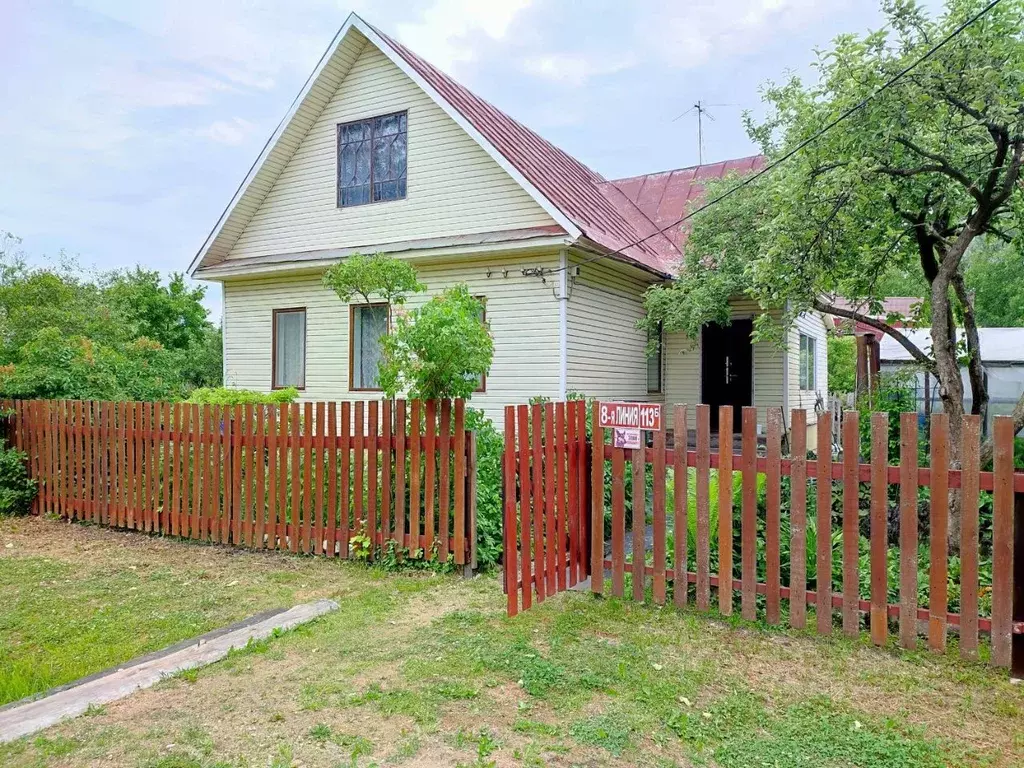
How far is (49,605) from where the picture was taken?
4.92m

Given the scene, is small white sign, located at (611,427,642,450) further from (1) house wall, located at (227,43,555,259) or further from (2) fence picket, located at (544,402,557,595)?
(1) house wall, located at (227,43,555,259)

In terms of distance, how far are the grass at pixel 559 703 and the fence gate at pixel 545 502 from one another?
0.35 meters

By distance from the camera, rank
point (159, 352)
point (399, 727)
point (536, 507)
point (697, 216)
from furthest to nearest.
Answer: point (159, 352)
point (697, 216)
point (536, 507)
point (399, 727)

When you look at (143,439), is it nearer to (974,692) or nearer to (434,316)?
(434,316)

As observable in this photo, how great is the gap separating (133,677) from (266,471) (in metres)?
3.23

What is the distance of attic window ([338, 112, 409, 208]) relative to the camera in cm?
1130

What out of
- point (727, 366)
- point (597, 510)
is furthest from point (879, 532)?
point (727, 366)

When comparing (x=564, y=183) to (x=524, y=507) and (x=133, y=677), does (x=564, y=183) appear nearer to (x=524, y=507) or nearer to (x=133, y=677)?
(x=524, y=507)

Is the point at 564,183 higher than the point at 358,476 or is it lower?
higher

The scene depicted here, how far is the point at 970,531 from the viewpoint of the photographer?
3.54 m

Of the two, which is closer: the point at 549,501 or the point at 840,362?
the point at 549,501

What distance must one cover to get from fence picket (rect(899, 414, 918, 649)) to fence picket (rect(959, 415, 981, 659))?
0.23 metres

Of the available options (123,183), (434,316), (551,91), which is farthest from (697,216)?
(123,183)

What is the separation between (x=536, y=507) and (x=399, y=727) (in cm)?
178
